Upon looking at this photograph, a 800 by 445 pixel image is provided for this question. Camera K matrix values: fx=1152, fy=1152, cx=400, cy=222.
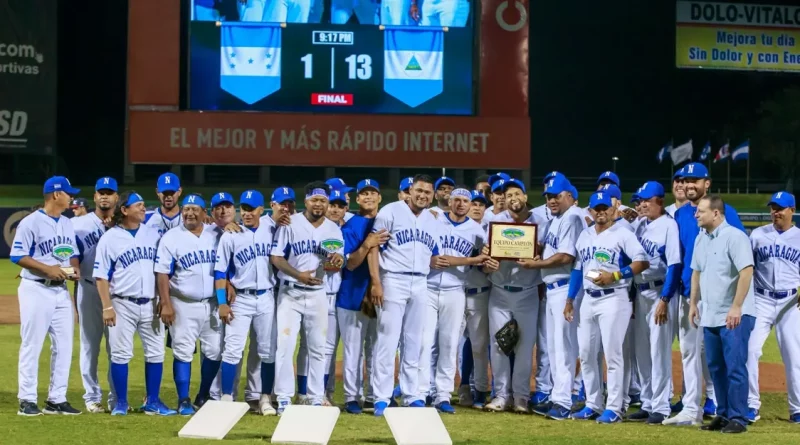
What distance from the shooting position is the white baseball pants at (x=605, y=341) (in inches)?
289

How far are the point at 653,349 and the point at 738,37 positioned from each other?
66.2ft

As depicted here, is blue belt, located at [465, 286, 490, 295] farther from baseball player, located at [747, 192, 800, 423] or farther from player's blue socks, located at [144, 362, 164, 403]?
player's blue socks, located at [144, 362, 164, 403]

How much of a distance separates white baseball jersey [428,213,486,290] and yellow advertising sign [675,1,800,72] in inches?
764

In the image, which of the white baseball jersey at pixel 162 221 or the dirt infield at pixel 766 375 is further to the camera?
the dirt infield at pixel 766 375

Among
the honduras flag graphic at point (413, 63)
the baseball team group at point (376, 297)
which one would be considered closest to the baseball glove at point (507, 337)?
the baseball team group at point (376, 297)

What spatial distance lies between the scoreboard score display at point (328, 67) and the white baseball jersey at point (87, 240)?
10943 millimetres

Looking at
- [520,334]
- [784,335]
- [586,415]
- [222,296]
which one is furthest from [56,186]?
[784,335]

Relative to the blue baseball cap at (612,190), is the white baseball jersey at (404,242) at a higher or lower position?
lower

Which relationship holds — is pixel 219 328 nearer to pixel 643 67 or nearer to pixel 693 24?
pixel 693 24

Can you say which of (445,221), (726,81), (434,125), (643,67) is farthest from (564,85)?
(445,221)

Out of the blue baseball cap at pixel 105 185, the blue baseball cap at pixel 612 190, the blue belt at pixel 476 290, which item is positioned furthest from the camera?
the blue belt at pixel 476 290

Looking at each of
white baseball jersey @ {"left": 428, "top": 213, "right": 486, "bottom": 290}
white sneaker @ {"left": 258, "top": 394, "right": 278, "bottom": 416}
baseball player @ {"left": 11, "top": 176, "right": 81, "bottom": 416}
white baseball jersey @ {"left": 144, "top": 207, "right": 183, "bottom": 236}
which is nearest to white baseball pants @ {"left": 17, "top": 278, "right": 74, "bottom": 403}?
baseball player @ {"left": 11, "top": 176, "right": 81, "bottom": 416}

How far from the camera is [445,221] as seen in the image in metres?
8.16

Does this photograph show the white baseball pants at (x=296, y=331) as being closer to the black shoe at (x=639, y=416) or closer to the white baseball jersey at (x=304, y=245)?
the white baseball jersey at (x=304, y=245)
